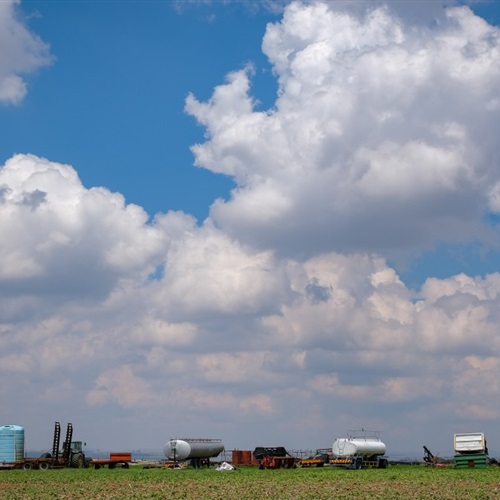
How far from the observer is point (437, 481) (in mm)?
57438

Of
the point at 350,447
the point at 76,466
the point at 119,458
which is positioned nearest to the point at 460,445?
the point at 350,447

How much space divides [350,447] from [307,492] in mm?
31952

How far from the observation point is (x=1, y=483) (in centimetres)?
6028

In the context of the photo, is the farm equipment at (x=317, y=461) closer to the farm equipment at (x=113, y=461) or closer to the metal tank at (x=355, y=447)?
the metal tank at (x=355, y=447)

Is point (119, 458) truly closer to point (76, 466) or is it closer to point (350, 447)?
point (76, 466)

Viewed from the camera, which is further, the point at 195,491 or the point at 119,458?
the point at 119,458

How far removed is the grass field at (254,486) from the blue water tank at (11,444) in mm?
16782

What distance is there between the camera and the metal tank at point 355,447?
259ft

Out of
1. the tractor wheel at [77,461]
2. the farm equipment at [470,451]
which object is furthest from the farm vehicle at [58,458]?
the farm equipment at [470,451]

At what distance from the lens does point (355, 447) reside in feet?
258

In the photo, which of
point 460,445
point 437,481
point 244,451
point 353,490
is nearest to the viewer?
point 353,490

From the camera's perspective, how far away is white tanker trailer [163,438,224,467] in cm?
8269

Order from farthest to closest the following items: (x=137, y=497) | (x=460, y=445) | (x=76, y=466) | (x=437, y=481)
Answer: (x=76, y=466), (x=460, y=445), (x=437, y=481), (x=137, y=497)

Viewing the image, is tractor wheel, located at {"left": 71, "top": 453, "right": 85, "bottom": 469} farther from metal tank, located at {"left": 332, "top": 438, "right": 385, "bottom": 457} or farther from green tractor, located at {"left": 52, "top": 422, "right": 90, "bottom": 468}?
metal tank, located at {"left": 332, "top": 438, "right": 385, "bottom": 457}
